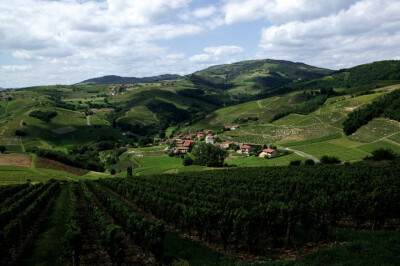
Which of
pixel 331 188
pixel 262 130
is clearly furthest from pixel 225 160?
pixel 331 188

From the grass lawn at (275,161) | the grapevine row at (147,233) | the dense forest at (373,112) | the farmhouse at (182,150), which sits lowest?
the farmhouse at (182,150)

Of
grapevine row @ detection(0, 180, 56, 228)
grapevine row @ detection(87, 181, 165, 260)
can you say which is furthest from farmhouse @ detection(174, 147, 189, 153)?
grapevine row @ detection(87, 181, 165, 260)

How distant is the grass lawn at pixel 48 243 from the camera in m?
27.1

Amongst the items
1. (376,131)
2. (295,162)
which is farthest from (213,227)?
(376,131)

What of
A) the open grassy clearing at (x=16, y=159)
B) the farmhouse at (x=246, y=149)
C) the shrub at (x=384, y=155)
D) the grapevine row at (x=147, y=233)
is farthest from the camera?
the farmhouse at (x=246, y=149)

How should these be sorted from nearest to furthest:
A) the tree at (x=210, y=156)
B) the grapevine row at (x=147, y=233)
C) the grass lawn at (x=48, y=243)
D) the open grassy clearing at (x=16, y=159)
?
the grapevine row at (x=147, y=233) < the grass lawn at (x=48, y=243) < the open grassy clearing at (x=16, y=159) < the tree at (x=210, y=156)

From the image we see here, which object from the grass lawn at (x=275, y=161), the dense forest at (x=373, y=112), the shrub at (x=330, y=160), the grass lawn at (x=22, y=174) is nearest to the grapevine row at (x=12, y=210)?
the grass lawn at (x=22, y=174)

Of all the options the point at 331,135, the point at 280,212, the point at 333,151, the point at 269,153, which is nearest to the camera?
the point at 280,212

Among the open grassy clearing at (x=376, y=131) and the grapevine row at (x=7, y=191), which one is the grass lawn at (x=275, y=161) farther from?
the grapevine row at (x=7, y=191)

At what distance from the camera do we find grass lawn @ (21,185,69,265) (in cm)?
2710

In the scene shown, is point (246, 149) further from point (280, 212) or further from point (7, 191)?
point (7, 191)

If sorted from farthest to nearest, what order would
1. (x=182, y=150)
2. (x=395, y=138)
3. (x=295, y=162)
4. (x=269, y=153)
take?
(x=182, y=150), (x=269, y=153), (x=395, y=138), (x=295, y=162)

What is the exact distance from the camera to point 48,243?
32.2 metres

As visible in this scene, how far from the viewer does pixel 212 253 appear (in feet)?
87.0
